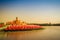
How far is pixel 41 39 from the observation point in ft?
4.42

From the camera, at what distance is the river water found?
136 centimetres

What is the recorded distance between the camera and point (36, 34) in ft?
4.50

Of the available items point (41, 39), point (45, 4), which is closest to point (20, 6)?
point (45, 4)

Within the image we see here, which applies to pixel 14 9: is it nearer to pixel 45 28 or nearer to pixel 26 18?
pixel 26 18

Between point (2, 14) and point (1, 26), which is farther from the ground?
point (2, 14)

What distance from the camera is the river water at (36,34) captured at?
1360mm

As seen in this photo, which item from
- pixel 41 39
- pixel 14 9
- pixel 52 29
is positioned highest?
pixel 14 9

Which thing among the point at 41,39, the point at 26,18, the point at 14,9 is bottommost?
the point at 41,39

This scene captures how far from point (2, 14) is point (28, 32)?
378 millimetres

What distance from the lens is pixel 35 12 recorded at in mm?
1423

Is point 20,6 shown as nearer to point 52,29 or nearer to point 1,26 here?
point 1,26

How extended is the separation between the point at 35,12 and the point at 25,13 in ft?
0.40

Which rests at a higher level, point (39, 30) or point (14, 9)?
point (14, 9)

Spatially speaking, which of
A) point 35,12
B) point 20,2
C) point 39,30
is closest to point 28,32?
point 39,30
